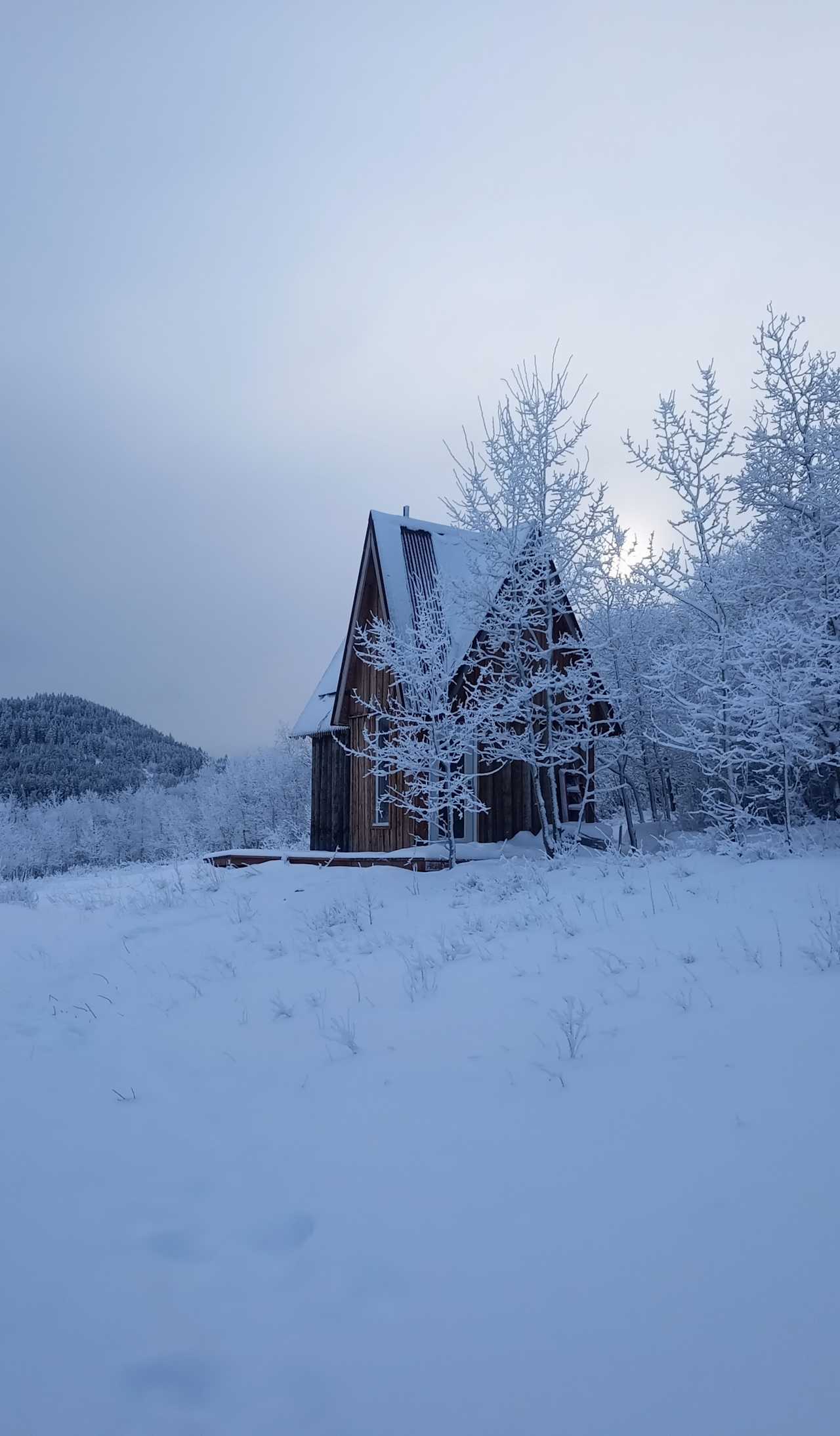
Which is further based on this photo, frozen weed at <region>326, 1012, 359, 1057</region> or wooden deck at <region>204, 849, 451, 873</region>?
wooden deck at <region>204, 849, 451, 873</region>

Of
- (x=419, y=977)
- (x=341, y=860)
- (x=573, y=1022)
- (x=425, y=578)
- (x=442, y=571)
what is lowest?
(x=419, y=977)

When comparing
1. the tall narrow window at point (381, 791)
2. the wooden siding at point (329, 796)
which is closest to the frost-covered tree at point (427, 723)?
the tall narrow window at point (381, 791)

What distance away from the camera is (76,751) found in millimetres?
145125

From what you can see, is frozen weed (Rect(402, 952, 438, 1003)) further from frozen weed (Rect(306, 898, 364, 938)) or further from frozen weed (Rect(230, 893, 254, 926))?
frozen weed (Rect(230, 893, 254, 926))

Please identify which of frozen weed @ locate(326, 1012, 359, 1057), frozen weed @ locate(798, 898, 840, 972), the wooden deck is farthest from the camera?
the wooden deck

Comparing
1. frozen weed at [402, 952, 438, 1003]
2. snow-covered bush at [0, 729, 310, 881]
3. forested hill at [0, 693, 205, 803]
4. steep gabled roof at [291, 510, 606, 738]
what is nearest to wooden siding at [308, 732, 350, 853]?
steep gabled roof at [291, 510, 606, 738]

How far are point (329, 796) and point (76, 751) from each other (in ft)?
443

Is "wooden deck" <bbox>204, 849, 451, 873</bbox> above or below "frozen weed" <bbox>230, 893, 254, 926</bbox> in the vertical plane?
above

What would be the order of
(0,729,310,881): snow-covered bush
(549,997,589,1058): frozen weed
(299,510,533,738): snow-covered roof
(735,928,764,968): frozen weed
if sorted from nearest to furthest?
(549,997,589,1058): frozen weed
(735,928,764,968): frozen weed
(299,510,533,738): snow-covered roof
(0,729,310,881): snow-covered bush

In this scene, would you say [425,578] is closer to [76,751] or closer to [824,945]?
[824,945]

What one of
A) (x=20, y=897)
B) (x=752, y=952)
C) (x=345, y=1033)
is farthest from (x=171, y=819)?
(x=752, y=952)

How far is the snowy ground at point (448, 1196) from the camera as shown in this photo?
2922 mm

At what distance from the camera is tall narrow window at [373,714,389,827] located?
2031cm

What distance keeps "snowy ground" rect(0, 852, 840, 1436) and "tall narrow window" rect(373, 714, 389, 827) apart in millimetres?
12245
